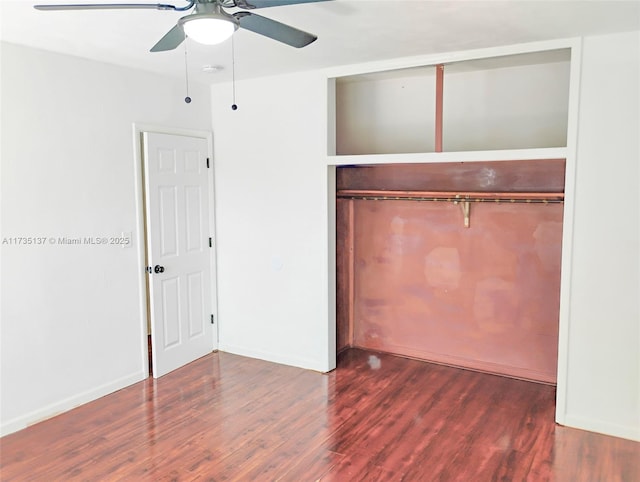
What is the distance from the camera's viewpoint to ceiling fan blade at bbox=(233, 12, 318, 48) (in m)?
2.15

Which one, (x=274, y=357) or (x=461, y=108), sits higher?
(x=461, y=108)

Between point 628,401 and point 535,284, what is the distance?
1.17m

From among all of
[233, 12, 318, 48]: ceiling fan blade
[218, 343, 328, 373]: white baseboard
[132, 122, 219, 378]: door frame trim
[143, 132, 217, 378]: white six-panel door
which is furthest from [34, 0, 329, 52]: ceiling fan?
[218, 343, 328, 373]: white baseboard

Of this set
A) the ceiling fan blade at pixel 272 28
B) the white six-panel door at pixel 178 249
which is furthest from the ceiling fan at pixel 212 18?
the white six-panel door at pixel 178 249

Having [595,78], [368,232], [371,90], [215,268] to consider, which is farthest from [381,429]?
[371,90]

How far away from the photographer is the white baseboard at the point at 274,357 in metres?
4.60

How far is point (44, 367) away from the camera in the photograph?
3627 mm

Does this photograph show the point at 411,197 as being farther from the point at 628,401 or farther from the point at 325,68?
the point at 628,401

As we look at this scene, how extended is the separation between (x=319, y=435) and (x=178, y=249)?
215 centimetres

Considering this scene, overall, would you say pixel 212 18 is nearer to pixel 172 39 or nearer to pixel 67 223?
pixel 172 39

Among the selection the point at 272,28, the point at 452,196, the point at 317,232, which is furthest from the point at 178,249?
the point at 272,28

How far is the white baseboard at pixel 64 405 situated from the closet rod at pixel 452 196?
2.55m

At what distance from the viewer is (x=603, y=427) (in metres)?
3.45

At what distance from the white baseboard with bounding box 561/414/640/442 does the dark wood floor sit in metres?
0.06
